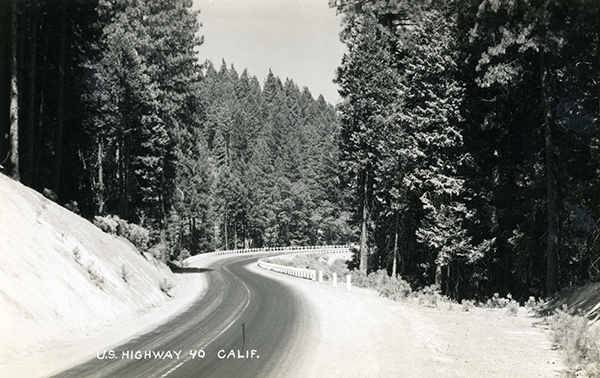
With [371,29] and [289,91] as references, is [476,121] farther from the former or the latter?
[289,91]

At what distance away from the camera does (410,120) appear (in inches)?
1192

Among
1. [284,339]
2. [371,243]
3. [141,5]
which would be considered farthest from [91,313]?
[371,243]

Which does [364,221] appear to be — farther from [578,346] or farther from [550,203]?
[578,346]

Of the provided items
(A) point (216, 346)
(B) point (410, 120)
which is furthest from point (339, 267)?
(A) point (216, 346)

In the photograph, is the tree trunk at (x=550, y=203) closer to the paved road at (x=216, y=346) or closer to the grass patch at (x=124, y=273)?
the paved road at (x=216, y=346)

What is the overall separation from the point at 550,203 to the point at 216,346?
16.0 metres

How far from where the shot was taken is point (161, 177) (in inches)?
1426

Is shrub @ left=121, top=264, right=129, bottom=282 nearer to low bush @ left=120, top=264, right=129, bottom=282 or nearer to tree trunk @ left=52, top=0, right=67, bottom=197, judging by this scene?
low bush @ left=120, top=264, right=129, bottom=282

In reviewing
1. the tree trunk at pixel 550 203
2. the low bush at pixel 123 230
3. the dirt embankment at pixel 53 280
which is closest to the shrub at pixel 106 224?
the low bush at pixel 123 230

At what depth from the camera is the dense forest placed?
68.0 ft

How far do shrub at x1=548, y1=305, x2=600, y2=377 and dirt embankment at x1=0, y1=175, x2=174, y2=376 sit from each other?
11138mm

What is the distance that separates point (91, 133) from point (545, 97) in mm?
26564

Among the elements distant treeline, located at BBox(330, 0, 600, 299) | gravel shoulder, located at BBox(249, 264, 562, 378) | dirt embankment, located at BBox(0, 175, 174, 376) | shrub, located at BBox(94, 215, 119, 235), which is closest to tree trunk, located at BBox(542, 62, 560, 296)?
distant treeline, located at BBox(330, 0, 600, 299)

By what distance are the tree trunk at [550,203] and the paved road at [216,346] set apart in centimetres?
1044
